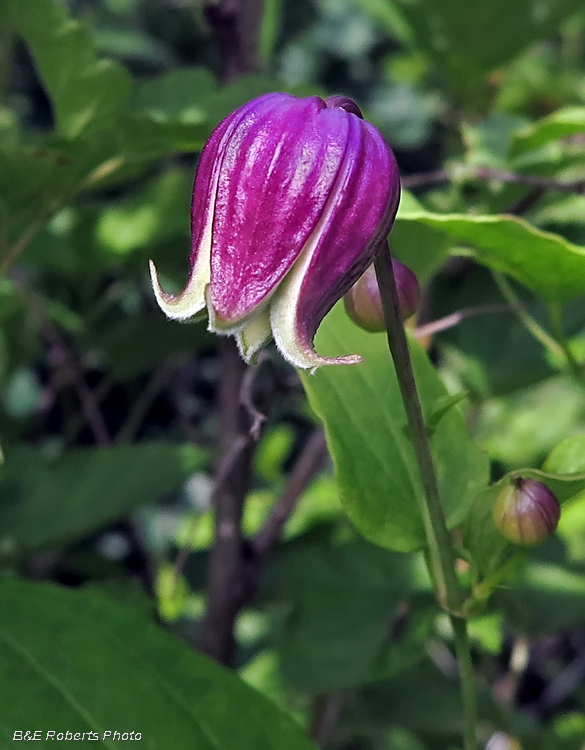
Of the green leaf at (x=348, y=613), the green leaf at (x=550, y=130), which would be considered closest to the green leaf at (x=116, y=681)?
the green leaf at (x=348, y=613)

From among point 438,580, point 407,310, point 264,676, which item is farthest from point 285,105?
point 264,676

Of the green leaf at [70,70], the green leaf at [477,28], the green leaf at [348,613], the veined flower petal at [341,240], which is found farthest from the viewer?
the green leaf at [477,28]

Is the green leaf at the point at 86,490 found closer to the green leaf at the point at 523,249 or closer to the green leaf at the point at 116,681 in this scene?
the green leaf at the point at 116,681

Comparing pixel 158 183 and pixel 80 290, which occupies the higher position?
pixel 158 183

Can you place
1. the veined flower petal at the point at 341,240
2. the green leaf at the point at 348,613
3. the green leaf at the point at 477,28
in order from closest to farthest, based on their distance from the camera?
the veined flower petal at the point at 341,240, the green leaf at the point at 348,613, the green leaf at the point at 477,28

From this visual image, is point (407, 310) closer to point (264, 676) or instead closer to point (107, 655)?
point (107, 655)

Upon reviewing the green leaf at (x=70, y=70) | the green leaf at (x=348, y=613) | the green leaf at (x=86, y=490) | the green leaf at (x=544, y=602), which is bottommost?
the green leaf at (x=544, y=602)
